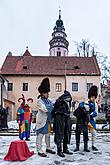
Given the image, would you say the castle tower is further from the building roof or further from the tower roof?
the building roof

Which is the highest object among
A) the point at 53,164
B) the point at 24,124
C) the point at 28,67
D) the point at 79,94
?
the point at 28,67

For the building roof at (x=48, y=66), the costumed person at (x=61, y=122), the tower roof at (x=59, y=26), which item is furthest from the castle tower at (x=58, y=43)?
the costumed person at (x=61, y=122)

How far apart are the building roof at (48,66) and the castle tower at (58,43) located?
831 inches

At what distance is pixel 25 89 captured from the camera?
133 ft

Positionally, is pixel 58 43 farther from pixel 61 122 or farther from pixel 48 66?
pixel 61 122

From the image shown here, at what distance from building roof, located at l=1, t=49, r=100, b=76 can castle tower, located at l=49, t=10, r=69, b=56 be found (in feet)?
69.3

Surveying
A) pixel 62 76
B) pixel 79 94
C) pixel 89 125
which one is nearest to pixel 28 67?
pixel 62 76

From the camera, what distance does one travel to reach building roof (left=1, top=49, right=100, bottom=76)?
40406 mm

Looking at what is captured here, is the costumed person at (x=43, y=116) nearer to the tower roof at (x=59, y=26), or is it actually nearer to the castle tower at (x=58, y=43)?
the castle tower at (x=58, y=43)

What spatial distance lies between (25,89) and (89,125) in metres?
31.9

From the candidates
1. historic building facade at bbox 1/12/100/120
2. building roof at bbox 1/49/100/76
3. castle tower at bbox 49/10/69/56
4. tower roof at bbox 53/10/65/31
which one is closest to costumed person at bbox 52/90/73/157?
historic building facade at bbox 1/12/100/120

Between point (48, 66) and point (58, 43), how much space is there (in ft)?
84.6

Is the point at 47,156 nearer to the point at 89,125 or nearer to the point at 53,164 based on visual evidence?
the point at 53,164

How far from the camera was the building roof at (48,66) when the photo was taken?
1591 inches
